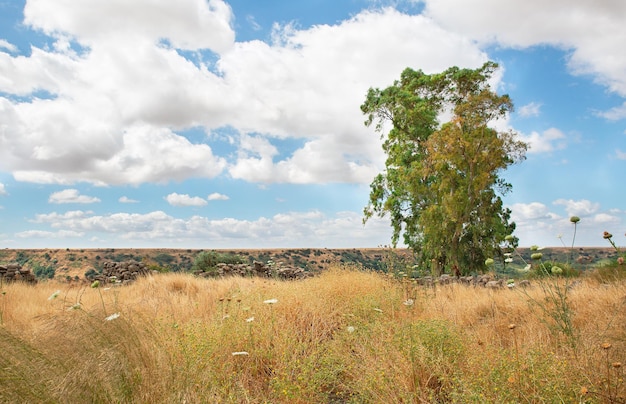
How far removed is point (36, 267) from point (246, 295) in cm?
3362

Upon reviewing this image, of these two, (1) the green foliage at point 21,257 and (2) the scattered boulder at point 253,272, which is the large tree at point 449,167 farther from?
(1) the green foliage at point 21,257

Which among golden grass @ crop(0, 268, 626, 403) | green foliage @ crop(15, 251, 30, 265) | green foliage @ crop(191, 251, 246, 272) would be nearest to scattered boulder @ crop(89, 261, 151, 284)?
green foliage @ crop(191, 251, 246, 272)

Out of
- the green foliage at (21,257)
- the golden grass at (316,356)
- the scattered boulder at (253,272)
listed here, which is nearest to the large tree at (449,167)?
the scattered boulder at (253,272)

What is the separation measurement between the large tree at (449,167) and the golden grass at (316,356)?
10818mm

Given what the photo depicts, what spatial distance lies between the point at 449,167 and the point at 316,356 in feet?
48.8

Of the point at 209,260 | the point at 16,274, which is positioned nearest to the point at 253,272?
the point at 209,260

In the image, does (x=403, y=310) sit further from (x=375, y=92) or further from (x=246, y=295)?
(x=375, y=92)

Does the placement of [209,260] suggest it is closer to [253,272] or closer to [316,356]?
[253,272]

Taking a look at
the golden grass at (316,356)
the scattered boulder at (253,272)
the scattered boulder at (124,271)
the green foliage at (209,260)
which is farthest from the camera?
the green foliage at (209,260)

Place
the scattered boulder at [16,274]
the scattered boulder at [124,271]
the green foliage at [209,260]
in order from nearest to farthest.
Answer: the scattered boulder at [16,274] → the scattered boulder at [124,271] → the green foliage at [209,260]

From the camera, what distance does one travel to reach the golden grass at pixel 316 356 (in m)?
3.21

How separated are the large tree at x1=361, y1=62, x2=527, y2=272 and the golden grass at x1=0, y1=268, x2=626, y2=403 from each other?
10818 mm

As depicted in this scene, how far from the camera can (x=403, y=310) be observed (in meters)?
6.68

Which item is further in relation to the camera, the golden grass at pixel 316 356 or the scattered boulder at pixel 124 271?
the scattered boulder at pixel 124 271
